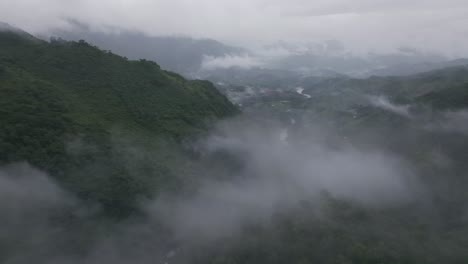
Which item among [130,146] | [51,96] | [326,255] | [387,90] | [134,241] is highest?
[387,90]

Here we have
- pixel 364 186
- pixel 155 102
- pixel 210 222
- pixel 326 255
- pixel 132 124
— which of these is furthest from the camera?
pixel 364 186

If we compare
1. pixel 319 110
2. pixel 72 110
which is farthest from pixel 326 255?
pixel 319 110

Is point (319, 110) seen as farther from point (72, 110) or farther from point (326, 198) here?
point (72, 110)

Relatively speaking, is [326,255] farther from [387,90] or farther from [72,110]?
[387,90]

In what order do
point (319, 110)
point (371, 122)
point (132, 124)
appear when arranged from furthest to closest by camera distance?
point (319, 110), point (371, 122), point (132, 124)

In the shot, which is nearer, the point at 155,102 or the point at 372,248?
the point at 372,248

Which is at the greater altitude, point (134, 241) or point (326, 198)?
point (326, 198)
